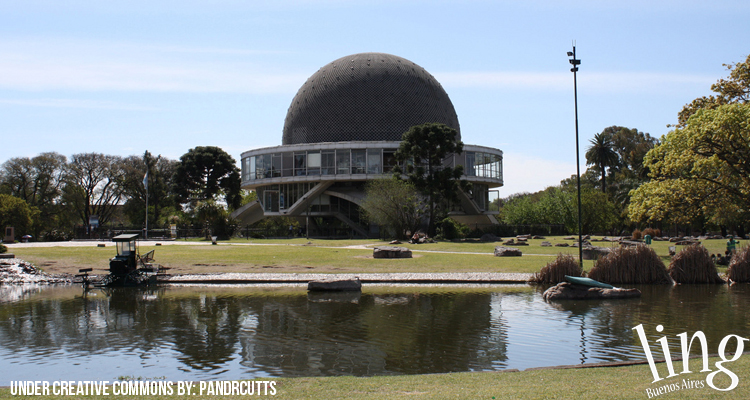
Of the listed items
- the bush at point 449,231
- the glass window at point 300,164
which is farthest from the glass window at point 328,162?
the bush at point 449,231

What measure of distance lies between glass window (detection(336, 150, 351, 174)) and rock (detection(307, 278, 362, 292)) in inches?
1273

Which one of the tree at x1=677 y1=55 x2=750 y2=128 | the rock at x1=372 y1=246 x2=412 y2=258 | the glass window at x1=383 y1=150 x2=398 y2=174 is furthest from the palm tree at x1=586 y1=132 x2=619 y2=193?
the rock at x1=372 y1=246 x2=412 y2=258

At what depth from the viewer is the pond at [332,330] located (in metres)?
7.06

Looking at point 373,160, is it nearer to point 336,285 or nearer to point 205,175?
point 205,175

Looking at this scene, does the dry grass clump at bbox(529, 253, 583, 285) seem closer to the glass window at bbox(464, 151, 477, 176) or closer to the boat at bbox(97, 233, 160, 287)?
the boat at bbox(97, 233, 160, 287)

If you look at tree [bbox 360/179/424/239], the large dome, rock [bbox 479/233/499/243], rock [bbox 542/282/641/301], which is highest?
the large dome

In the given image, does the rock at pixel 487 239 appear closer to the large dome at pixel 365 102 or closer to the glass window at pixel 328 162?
the glass window at pixel 328 162

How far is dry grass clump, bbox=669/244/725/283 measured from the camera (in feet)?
50.2

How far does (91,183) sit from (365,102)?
26.6 m

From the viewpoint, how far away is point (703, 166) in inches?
814

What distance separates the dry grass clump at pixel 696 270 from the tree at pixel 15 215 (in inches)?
1606

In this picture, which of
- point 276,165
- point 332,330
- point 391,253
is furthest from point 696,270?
point 276,165

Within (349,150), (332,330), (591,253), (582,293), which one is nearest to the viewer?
(332,330)

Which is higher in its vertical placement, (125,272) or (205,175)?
(205,175)
